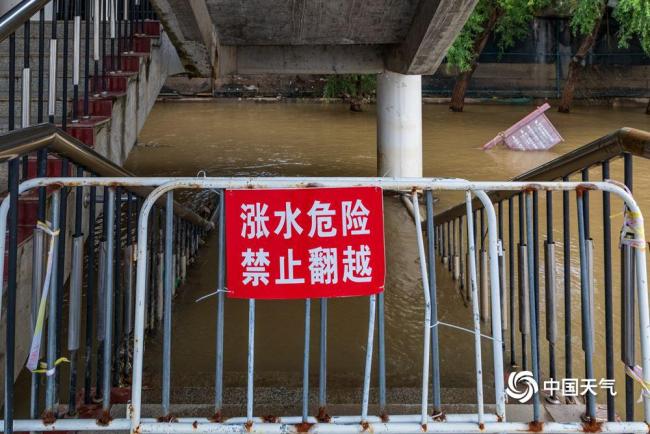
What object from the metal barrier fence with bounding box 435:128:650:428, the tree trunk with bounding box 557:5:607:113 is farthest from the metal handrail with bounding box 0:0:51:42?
the tree trunk with bounding box 557:5:607:113

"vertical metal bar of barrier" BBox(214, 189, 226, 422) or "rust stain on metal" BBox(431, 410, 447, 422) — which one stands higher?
"vertical metal bar of barrier" BBox(214, 189, 226, 422)

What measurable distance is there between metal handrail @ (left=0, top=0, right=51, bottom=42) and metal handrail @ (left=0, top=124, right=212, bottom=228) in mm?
793

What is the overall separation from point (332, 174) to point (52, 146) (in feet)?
24.9

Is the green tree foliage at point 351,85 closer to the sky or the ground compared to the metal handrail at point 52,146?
closer to the sky

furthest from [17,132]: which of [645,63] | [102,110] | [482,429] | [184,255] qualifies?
[645,63]

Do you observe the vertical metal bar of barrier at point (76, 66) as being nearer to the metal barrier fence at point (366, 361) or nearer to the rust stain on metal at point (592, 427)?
the metal barrier fence at point (366, 361)

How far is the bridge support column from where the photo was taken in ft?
26.1

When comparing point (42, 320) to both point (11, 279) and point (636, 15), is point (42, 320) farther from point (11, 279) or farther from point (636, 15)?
point (636, 15)

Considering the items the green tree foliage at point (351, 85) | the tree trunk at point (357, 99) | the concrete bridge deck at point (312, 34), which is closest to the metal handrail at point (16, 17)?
the concrete bridge deck at point (312, 34)

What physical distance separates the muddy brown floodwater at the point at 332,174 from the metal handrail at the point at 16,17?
6.80 ft

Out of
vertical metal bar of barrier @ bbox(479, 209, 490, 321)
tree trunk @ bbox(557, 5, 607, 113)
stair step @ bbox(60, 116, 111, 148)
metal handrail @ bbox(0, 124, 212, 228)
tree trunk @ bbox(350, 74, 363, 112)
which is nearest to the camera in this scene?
metal handrail @ bbox(0, 124, 212, 228)

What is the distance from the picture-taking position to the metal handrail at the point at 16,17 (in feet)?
8.87

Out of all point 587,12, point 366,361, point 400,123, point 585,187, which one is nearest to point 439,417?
point 366,361

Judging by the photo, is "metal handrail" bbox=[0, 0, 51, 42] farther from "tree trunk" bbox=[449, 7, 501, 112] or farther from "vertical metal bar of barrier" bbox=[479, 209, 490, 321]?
"tree trunk" bbox=[449, 7, 501, 112]
